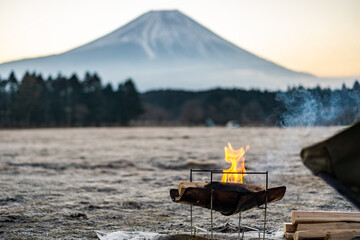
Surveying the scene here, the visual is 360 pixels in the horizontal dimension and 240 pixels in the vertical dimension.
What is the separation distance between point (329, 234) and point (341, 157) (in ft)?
8.06

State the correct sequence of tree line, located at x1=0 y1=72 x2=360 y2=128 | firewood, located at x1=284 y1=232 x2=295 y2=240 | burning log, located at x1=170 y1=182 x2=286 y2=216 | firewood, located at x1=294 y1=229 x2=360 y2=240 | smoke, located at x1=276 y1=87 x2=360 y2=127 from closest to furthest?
1. burning log, located at x1=170 y1=182 x2=286 y2=216
2. firewood, located at x1=294 y1=229 x2=360 y2=240
3. firewood, located at x1=284 y1=232 x2=295 y2=240
4. smoke, located at x1=276 y1=87 x2=360 y2=127
5. tree line, located at x1=0 y1=72 x2=360 y2=128

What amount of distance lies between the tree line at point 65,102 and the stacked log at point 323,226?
6063 centimetres

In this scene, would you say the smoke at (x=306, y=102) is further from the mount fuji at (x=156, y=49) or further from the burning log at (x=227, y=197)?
the mount fuji at (x=156, y=49)

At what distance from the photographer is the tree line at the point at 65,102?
6209cm

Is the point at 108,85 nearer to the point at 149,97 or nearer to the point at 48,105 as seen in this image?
the point at 48,105

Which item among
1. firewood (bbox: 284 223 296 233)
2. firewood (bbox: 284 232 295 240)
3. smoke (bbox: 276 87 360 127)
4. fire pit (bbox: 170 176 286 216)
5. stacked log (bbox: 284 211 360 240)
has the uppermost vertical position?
smoke (bbox: 276 87 360 127)

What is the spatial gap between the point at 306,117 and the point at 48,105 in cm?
6175

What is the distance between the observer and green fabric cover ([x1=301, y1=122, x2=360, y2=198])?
305cm

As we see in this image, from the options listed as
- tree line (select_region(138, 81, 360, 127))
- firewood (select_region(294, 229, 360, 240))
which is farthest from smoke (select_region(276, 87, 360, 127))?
firewood (select_region(294, 229, 360, 240))

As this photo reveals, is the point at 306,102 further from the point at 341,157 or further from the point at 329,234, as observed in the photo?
the point at 341,157

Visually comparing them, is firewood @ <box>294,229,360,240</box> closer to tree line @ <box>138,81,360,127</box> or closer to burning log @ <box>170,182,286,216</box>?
burning log @ <box>170,182,286,216</box>

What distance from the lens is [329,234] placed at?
517cm

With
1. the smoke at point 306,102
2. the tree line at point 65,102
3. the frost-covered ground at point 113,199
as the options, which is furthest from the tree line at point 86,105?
the smoke at point 306,102

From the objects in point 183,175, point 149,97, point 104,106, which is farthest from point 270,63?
point 149,97
